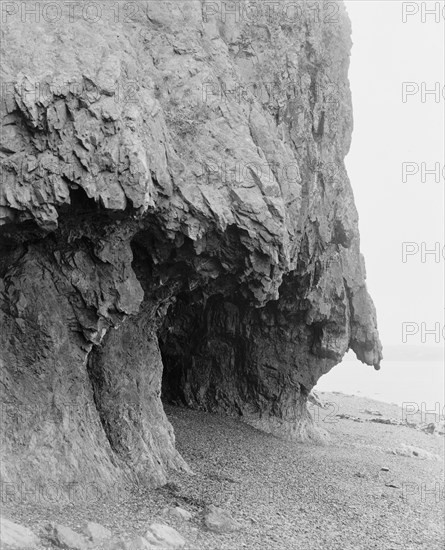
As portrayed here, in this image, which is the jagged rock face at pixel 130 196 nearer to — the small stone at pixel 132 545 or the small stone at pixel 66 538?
the small stone at pixel 66 538

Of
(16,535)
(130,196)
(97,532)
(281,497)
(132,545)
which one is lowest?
(281,497)

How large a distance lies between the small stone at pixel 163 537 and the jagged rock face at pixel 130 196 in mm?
2396

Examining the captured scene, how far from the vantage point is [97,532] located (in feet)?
40.3

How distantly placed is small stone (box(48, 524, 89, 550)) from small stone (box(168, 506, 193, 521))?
2.64 metres

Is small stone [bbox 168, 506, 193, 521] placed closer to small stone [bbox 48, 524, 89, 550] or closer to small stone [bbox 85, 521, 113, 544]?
small stone [bbox 85, 521, 113, 544]

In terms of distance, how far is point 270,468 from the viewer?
20125 mm

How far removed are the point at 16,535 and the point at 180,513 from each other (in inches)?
162

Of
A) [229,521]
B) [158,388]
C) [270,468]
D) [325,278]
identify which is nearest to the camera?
[229,521]

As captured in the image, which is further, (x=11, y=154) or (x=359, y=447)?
(x=359, y=447)

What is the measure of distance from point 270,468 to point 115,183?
11061 millimetres

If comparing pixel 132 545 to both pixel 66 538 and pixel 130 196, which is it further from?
pixel 130 196

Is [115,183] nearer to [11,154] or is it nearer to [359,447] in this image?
[11,154]

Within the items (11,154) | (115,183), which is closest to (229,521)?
(115,183)

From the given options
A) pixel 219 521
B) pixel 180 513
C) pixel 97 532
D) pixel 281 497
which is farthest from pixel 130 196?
pixel 281 497
